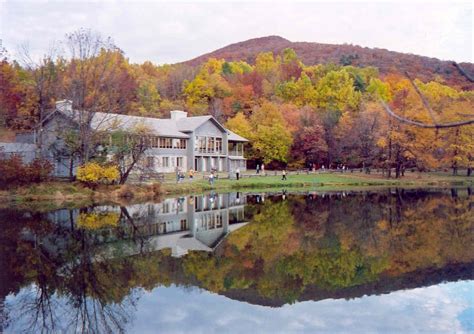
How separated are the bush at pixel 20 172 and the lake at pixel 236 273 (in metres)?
7.41

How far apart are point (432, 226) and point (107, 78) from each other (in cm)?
2681

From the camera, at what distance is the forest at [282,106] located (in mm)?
38031

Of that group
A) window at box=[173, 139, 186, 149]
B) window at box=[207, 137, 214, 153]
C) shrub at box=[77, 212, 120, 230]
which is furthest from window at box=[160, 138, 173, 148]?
shrub at box=[77, 212, 120, 230]

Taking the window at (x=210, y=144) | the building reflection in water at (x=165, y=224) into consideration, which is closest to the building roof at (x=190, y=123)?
the window at (x=210, y=144)

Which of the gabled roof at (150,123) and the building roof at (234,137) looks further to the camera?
the building roof at (234,137)

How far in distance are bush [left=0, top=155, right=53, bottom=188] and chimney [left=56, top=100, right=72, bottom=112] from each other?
6.87 metres

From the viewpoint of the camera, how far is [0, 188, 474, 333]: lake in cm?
945

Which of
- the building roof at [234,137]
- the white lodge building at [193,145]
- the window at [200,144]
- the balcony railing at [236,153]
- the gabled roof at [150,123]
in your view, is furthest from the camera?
the balcony railing at [236,153]

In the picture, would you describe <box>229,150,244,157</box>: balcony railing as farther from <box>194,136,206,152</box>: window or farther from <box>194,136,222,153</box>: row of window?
<box>194,136,206,152</box>: window

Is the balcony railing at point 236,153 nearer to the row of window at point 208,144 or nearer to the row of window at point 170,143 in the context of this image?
the row of window at point 208,144

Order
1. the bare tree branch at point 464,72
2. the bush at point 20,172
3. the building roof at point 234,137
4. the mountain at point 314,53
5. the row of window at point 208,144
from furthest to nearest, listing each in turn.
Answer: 1. the mountain at point 314,53
2. the building roof at point 234,137
3. the row of window at point 208,144
4. the bush at point 20,172
5. the bare tree branch at point 464,72

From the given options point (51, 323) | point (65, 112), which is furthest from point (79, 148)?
point (51, 323)

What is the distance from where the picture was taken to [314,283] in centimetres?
1205

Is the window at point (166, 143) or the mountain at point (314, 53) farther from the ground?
the mountain at point (314, 53)
